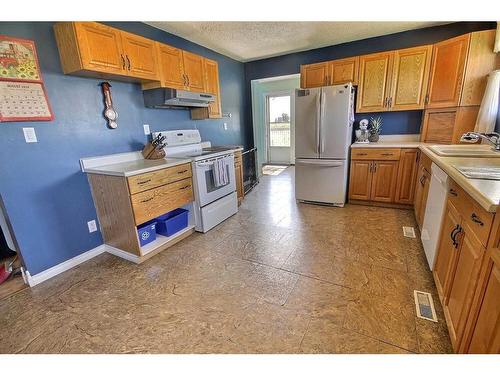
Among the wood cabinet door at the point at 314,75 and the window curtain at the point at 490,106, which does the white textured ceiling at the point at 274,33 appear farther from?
the window curtain at the point at 490,106

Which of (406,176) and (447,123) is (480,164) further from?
(447,123)

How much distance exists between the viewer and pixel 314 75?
3590 mm

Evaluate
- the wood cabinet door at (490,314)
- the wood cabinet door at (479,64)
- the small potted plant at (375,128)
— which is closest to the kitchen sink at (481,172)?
the wood cabinet door at (490,314)

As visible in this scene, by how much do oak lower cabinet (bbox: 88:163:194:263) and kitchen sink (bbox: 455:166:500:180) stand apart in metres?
2.33

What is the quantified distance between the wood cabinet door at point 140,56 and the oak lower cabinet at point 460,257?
2.80m

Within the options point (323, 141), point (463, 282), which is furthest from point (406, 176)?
point (463, 282)

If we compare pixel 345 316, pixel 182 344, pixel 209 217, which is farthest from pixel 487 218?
pixel 209 217

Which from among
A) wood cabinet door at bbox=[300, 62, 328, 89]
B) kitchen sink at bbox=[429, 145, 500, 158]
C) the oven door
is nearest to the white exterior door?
wood cabinet door at bbox=[300, 62, 328, 89]

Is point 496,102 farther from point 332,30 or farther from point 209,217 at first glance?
point 209,217

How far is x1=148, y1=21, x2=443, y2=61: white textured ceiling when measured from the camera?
A: 114 inches

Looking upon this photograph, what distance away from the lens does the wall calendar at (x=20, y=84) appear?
67.2 inches

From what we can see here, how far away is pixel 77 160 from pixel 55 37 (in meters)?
1.05

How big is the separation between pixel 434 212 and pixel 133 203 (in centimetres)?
251

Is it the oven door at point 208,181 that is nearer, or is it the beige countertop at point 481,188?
the beige countertop at point 481,188
